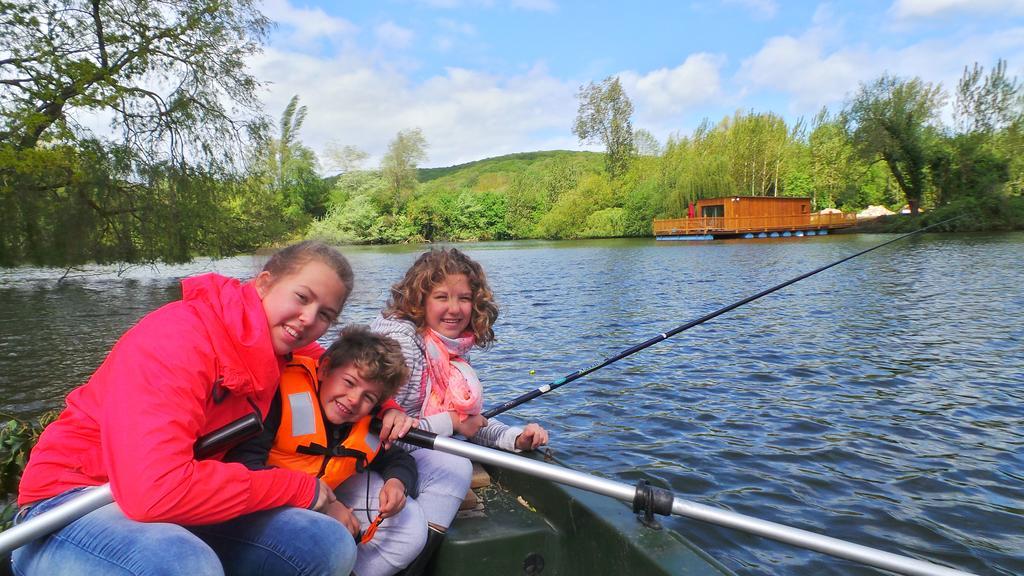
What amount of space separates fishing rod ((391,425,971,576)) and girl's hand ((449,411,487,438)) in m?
0.49

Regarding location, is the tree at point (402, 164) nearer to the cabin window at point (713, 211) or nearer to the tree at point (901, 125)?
the cabin window at point (713, 211)

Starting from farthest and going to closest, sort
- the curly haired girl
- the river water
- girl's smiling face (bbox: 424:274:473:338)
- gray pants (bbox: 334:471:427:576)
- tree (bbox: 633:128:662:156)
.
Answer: tree (bbox: 633:128:662:156) < the river water < girl's smiling face (bbox: 424:274:473:338) < the curly haired girl < gray pants (bbox: 334:471:427:576)

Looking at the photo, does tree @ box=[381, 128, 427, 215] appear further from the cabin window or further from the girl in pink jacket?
the girl in pink jacket

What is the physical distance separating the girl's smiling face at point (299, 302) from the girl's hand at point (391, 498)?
0.63 meters

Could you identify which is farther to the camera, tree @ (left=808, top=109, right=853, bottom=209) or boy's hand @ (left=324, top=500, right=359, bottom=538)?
tree @ (left=808, top=109, right=853, bottom=209)

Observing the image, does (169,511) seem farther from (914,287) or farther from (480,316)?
(914,287)

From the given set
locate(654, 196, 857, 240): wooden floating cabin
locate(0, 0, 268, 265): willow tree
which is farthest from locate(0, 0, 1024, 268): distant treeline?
locate(654, 196, 857, 240): wooden floating cabin

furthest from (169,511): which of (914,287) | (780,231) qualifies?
(780,231)

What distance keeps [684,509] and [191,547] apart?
1561 millimetres

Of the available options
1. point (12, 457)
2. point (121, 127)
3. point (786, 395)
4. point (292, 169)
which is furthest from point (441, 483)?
point (292, 169)

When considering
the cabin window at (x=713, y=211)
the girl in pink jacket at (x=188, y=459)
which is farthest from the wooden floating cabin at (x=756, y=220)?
the girl in pink jacket at (x=188, y=459)

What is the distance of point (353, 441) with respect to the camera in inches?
100

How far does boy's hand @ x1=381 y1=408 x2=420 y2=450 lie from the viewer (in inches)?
102

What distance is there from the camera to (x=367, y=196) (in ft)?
235
